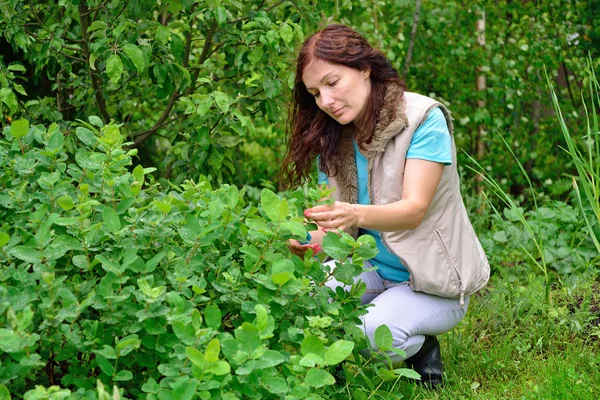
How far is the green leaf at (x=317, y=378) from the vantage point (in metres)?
1.98

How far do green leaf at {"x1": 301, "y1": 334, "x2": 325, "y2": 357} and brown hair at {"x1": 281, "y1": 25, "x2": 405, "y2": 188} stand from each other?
101 cm

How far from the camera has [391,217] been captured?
257 centimetres

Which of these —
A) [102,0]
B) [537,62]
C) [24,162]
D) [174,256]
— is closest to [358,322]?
[174,256]

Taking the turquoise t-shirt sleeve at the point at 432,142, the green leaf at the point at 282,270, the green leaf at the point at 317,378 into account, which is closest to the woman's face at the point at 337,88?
the turquoise t-shirt sleeve at the point at 432,142

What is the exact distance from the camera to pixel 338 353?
1.96 metres

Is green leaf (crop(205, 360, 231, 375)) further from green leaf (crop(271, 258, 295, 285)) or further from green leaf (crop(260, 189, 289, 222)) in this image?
green leaf (crop(260, 189, 289, 222))

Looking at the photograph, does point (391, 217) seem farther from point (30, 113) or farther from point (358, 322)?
point (30, 113)

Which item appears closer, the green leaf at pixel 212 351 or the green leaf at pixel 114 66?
the green leaf at pixel 212 351

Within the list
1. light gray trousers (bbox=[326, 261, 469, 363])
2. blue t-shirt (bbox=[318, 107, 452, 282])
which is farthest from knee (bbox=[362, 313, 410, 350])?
blue t-shirt (bbox=[318, 107, 452, 282])

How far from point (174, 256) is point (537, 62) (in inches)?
135

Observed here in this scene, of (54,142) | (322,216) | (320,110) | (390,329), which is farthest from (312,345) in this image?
(320,110)

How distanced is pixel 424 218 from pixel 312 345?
968mm

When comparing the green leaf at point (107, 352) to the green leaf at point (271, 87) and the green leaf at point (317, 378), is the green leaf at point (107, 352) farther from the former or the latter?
the green leaf at point (271, 87)

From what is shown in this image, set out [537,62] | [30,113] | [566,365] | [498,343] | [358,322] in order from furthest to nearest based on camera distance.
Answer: [537,62]
[30,113]
[498,343]
[566,365]
[358,322]
